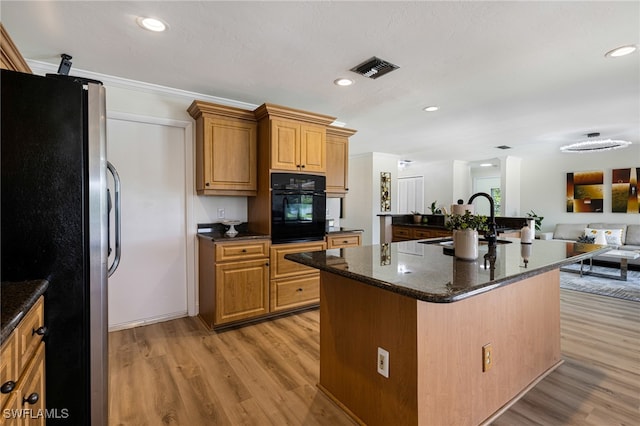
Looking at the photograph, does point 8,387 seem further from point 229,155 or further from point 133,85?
point 133,85

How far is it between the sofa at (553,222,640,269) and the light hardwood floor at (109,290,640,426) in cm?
334

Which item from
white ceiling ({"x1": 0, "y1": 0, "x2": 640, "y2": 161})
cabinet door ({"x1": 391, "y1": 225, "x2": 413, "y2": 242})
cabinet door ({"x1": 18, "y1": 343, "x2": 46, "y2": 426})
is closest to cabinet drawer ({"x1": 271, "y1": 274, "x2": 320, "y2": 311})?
white ceiling ({"x1": 0, "y1": 0, "x2": 640, "y2": 161})

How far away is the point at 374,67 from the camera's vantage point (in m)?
2.60

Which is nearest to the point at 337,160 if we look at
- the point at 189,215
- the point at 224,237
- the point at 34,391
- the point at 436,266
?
the point at 224,237

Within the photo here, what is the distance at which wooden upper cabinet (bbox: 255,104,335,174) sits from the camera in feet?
10.6

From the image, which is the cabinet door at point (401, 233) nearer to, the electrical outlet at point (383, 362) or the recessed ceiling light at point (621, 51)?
the recessed ceiling light at point (621, 51)

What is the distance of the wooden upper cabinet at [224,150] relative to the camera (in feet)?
10.2

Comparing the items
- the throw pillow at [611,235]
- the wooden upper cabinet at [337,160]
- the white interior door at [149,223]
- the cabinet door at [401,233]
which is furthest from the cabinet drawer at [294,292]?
the throw pillow at [611,235]

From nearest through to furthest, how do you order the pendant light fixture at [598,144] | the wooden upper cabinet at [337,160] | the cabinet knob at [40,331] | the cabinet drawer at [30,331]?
the cabinet drawer at [30,331] → the cabinet knob at [40,331] → the wooden upper cabinet at [337,160] → the pendant light fixture at [598,144]

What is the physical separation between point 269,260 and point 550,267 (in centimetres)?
234

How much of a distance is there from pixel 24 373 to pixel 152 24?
1.99 metres

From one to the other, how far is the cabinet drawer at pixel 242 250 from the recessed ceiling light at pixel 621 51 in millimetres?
3217

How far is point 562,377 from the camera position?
2205 millimetres

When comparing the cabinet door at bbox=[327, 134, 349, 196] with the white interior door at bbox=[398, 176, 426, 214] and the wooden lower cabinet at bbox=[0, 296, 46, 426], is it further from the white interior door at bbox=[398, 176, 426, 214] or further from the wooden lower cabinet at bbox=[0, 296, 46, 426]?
the white interior door at bbox=[398, 176, 426, 214]
